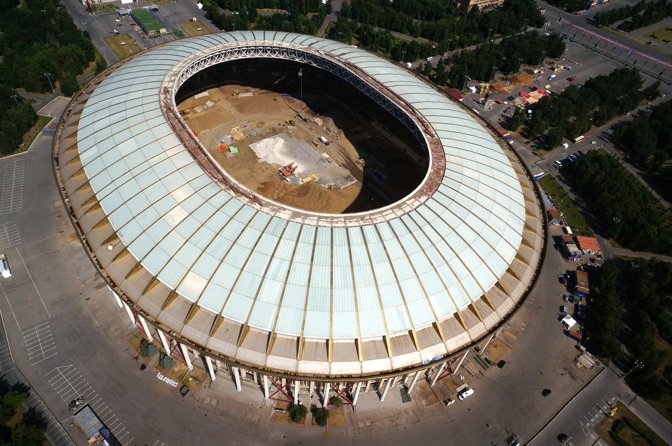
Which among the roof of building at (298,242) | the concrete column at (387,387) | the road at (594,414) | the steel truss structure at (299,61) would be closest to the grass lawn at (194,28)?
the steel truss structure at (299,61)

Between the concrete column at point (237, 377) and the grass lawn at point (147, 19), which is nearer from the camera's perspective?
the concrete column at point (237, 377)

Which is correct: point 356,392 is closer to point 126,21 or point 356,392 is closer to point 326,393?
point 326,393

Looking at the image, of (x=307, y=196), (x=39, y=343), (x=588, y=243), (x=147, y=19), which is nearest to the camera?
(x=39, y=343)

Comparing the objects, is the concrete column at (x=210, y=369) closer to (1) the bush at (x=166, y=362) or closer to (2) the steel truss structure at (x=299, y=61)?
(1) the bush at (x=166, y=362)

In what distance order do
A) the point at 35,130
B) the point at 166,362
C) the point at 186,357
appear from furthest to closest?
1. the point at 35,130
2. the point at 166,362
3. the point at 186,357

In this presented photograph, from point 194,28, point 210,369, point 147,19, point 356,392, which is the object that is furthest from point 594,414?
point 147,19

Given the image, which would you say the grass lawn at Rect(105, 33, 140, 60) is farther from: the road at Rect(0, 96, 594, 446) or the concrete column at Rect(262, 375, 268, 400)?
the concrete column at Rect(262, 375, 268, 400)

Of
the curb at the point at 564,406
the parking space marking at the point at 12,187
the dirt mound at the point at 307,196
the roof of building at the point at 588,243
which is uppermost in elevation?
the dirt mound at the point at 307,196

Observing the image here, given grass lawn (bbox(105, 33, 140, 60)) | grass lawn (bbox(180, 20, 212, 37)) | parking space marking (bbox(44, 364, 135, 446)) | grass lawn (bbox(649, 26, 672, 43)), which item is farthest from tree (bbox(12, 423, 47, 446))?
grass lawn (bbox(649, 26, 672, 43))
